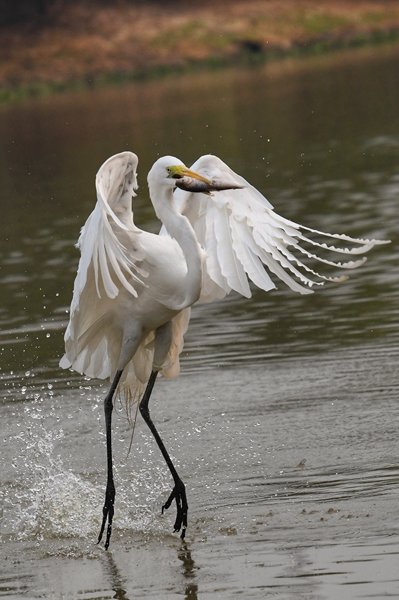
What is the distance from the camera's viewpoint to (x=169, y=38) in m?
47.7

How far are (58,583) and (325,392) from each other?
10.7 feet

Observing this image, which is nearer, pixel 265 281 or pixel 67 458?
pixel 265 281

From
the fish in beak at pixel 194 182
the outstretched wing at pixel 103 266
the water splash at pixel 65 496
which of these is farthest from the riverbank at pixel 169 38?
the fish in beak at pixel 194 182

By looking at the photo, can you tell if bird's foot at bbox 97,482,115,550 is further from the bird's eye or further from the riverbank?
the riverbank

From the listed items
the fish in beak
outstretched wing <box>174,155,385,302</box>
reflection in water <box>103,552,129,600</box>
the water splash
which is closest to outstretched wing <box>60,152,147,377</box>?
the fish in beak

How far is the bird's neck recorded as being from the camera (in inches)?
318

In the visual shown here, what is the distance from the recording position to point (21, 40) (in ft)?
161

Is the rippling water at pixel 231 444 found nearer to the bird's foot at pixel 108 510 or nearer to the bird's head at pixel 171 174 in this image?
the bird's foot at pixel 108 510

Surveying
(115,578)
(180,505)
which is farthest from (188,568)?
(180,505)

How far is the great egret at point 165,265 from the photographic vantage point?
8.11 meters

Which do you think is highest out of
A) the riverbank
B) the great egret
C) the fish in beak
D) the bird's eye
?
the bird's eye

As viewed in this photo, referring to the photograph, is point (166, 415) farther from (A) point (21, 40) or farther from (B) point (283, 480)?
(A) point (21, 40)

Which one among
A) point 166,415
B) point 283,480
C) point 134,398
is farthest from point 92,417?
point 283,480

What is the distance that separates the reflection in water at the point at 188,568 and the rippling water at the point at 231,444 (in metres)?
0.01
